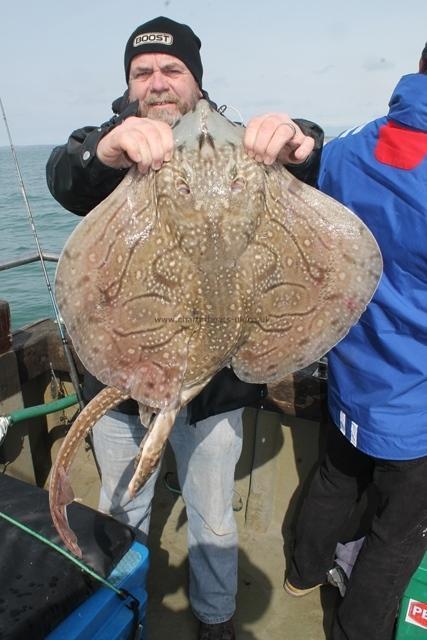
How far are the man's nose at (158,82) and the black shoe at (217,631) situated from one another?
3.14 m

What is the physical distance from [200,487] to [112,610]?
860 mm

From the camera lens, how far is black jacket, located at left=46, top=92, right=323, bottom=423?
1.93 meters

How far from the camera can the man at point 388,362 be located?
2252 mm

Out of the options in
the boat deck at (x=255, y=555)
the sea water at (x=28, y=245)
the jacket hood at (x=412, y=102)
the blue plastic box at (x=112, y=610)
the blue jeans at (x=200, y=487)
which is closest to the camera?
the blue plastic box at (x=112, y=610)

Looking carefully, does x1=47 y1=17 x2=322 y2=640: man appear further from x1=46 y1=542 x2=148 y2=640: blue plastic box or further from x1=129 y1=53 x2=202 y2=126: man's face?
x1=46 y1=542 x2=148 y2=640: blue plastic box

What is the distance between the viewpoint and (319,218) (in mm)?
1785

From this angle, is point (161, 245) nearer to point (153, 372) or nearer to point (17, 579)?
point (153, 372)

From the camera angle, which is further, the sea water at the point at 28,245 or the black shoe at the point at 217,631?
the sea water at the point at 28,245

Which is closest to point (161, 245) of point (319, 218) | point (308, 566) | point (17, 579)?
point (319, 218)

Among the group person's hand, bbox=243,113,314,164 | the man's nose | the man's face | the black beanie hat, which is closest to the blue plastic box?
person's hand, bbox=243,113,314,164

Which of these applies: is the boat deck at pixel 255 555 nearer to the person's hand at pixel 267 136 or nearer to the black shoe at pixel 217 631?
the black shoe at pixel 217 631

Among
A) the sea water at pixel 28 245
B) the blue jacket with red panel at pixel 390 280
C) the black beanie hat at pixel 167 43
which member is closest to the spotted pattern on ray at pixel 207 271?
the blue jacket with red panel at pixel 390 280

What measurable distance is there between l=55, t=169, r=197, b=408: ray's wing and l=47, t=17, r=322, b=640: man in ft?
1.02

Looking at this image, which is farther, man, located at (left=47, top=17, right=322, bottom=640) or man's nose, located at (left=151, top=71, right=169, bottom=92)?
man's nose, located at (left=151, top=71, right=169, bottom=92)
